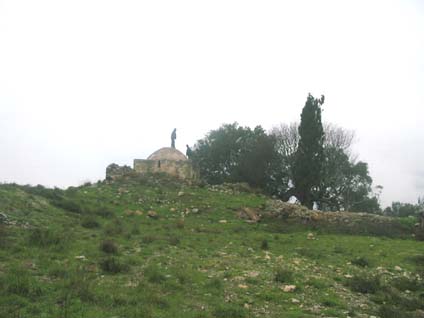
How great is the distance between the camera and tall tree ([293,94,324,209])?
108 ft

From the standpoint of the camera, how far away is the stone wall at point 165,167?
32094mm

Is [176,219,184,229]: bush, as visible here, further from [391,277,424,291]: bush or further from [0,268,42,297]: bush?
[0,268,42,297]: bush

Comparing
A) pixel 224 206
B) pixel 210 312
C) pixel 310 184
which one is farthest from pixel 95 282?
pixel 310 184

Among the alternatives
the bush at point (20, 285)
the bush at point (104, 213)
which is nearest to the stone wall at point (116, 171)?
the bush at point (104, 213)

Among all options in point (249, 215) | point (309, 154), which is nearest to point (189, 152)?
point (309, 154)

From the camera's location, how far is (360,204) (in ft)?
140

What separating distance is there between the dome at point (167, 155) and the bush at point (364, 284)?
23.7 m

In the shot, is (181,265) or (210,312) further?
(181,265)

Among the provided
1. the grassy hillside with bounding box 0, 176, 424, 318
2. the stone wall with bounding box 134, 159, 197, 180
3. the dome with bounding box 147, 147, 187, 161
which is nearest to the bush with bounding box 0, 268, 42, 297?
the grassy hillside with bounding box 0, 176, 424, 318

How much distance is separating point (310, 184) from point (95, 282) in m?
26.7

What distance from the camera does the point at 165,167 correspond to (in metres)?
32.2

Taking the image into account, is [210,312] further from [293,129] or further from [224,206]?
[293,129]

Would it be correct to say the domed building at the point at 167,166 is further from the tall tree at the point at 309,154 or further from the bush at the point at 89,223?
the bush at the point at 89,223

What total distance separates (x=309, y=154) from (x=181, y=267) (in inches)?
958
